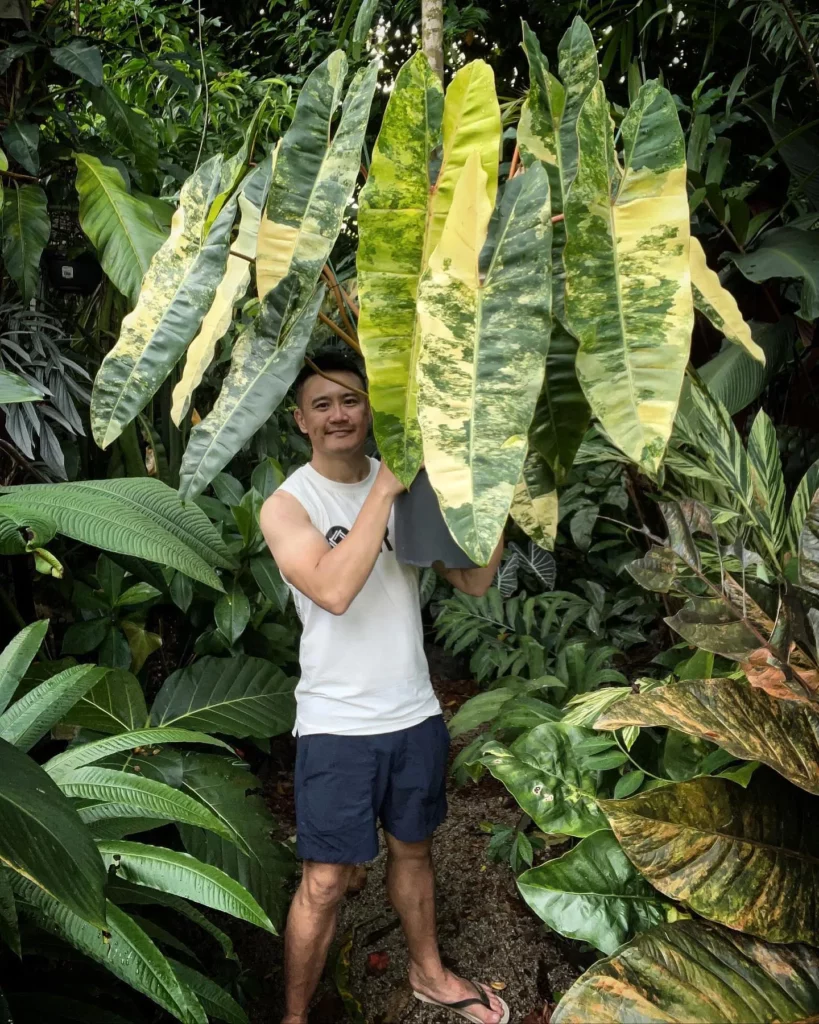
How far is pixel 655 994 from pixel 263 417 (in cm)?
70

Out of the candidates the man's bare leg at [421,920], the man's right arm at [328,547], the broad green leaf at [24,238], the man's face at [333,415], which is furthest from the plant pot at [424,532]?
the broad green leaf at [24,238]

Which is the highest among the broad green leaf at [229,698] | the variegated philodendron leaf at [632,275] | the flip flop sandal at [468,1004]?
the variegated philodendron leaf at [632,275]

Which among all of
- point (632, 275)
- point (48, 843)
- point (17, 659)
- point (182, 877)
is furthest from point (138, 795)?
point (632, 275)

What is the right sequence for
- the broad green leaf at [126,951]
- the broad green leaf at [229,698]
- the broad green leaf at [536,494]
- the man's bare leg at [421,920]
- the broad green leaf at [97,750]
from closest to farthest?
1. the broad green leaf at [536,494]
2. the broad green leaf at [126,951]
3. the broad green leaf at [97,750]
4. the man's bare leg at [421,920]
5. the broad green leaf at [229,698]

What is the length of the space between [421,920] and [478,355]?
1.50 metres

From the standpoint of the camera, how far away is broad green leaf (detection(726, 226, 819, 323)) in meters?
1.91

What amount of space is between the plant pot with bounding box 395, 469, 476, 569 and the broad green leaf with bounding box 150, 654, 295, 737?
1049 millimetres

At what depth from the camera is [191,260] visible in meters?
0.73

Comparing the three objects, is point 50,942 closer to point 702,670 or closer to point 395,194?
point 702,670

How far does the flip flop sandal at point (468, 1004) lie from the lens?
1727 millimetres

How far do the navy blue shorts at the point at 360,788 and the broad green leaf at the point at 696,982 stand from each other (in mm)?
709

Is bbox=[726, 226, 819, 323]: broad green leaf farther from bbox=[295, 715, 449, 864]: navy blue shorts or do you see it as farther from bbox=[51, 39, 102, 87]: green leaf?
bbox=[51, 39, 102, 87]: green leaf

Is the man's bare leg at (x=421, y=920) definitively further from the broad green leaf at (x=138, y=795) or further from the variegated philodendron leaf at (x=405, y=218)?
the variegated philodendron leaf at (x=405, y=218)

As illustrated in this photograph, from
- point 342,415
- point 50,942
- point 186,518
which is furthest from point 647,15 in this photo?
point 50,942
